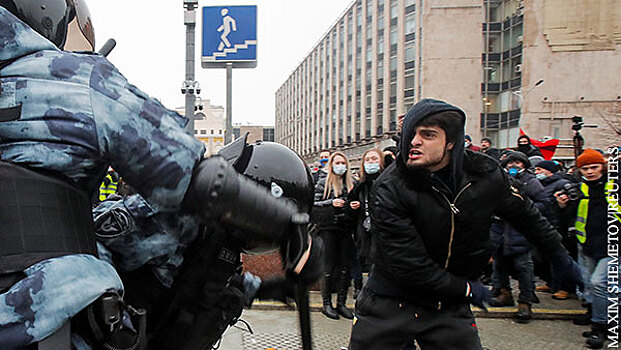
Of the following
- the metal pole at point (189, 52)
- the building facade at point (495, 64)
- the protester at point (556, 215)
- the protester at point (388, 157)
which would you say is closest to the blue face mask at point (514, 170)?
the protester at point (556, 215)

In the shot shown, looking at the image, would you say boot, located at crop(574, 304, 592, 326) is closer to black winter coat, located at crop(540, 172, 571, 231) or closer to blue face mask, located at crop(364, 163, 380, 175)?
black winter coat, located at crop(540, 172, 571, 231)

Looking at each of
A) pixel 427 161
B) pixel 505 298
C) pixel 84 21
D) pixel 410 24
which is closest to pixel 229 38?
pixel 505 298

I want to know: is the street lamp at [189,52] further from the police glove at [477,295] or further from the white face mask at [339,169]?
the police glove at [477,295]

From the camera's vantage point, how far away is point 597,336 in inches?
167

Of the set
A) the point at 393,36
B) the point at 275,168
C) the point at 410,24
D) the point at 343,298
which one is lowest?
the point at 343,298

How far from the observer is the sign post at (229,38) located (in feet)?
23.9

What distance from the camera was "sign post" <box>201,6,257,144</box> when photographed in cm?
729

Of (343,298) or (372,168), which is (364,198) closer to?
(372,168)

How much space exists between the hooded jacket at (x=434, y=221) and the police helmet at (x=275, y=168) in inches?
30.6

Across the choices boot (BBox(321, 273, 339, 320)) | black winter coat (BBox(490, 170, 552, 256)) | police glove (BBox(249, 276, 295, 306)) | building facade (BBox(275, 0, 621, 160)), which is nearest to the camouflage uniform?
police glove (BBox(249, 276, 295, 306))

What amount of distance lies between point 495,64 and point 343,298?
34520 mm

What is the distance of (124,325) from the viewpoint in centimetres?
119

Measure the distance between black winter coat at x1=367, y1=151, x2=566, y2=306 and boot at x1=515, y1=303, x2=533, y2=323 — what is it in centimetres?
289

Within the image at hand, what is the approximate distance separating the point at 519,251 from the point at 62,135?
525 cm
